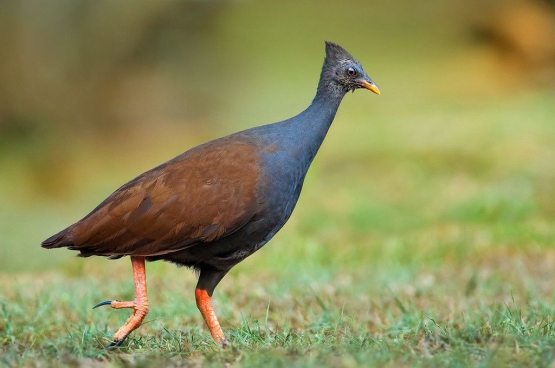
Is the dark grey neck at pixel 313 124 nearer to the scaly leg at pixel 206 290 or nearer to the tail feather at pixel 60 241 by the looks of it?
the scaly leg at pixel 206 290

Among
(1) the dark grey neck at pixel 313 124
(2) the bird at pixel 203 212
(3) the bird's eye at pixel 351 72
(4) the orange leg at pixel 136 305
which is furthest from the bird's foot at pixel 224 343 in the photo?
(3) the bird's eye at pixel 351 72

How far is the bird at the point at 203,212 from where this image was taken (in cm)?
475

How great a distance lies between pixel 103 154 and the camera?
16.1 metres

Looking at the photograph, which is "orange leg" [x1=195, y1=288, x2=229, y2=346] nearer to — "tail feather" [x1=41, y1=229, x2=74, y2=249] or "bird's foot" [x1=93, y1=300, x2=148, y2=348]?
"bird's foot" [x1=93, y1=300, x2=148, y2=348]

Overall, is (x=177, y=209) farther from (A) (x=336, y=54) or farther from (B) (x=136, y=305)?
(A) (x=336, y=54)

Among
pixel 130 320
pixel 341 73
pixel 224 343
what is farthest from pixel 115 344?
pixel 341 73

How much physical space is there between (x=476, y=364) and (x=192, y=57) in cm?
1420

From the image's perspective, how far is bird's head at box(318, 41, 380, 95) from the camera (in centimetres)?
545

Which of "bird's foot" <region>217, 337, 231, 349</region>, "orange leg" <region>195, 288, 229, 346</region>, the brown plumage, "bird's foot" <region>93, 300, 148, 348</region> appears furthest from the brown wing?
"bird's foot" <region>217, 337, 231, 349</region>

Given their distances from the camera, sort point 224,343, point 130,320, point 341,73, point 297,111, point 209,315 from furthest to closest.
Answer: point 297,111, point 341,73, point 209,315, point 130,320, point 224,343

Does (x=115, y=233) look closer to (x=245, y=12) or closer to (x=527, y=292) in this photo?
(x=527, y=292)

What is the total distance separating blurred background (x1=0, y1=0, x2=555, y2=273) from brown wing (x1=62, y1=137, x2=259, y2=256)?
3655mm

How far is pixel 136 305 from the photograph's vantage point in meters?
4.76

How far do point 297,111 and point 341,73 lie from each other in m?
12.6
